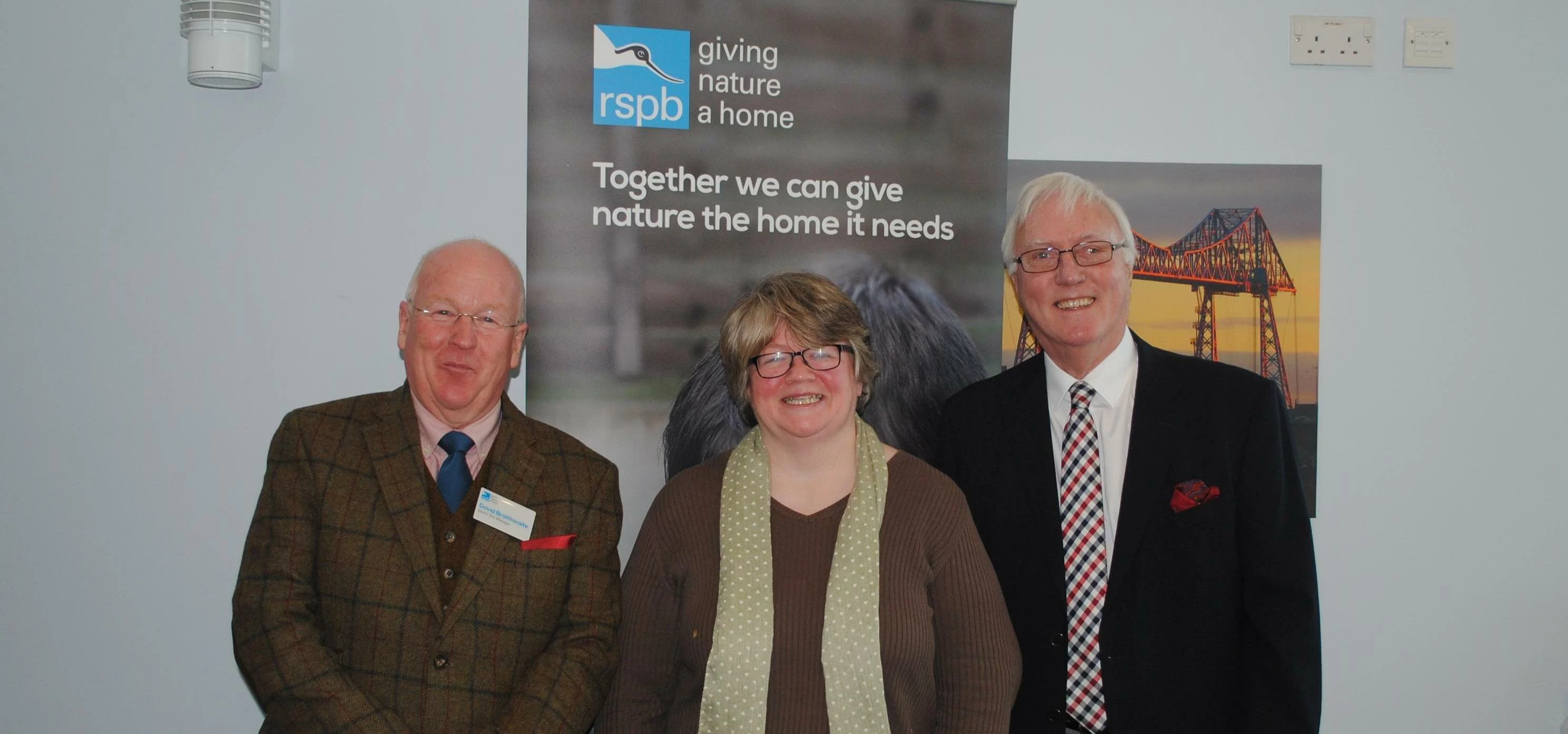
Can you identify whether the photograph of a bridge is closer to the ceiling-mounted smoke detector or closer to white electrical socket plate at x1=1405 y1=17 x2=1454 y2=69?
white electrical socket plate at x1=1405 y1=17 x2=1454 y2=69

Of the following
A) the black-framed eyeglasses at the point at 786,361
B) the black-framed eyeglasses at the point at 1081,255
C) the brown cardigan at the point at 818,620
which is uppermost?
the black-framed eyeglasses at the point at 1081,255

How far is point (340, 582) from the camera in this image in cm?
196

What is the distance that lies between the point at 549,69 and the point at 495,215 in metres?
0.39

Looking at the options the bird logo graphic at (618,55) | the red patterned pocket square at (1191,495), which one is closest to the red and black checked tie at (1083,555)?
the red patterned pocket square at (1191,495)

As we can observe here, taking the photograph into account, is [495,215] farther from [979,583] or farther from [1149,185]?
[1149,185]

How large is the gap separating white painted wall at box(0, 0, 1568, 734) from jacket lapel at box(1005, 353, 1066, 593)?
Result: 0.86m

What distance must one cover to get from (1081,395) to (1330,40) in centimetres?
150

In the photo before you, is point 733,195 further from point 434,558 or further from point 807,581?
point 434,558

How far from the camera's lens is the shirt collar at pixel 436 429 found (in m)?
2.14

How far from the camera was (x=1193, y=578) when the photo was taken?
83.0 inches

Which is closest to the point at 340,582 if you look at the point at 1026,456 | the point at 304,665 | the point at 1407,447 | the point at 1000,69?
the point at 304,665

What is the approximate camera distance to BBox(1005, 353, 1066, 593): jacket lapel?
218cm

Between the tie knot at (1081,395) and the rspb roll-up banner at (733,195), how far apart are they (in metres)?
0.61

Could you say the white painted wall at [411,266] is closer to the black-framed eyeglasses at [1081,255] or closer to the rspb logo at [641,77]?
the rspb logo at [641,77]
